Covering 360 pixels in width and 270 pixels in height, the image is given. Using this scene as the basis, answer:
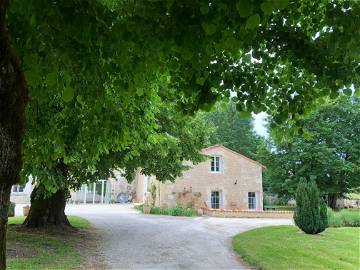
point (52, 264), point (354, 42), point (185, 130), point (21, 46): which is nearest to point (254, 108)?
point (354, 42)

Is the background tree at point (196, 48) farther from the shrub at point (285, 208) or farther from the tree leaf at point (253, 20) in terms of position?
the shrub at point (285, 208)

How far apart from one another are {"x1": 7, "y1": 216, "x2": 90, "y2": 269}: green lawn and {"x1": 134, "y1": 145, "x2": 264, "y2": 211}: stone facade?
16960mm

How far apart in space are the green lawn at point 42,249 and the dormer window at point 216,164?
1940cm

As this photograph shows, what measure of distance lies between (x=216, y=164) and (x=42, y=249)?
A: 24.3 meters

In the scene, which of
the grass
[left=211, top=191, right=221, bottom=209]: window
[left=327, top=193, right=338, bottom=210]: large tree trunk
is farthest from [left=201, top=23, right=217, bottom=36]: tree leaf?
[left=327, top=193, right=338, bottom=210]: large tree trunk

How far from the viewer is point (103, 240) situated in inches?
607

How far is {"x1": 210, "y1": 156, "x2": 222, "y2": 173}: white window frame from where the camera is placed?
35.1m

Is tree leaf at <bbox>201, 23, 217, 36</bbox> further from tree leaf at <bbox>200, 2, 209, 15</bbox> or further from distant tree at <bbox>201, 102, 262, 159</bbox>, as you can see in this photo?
distant tree at <bbox>201, 102, 262, 159</bbox>

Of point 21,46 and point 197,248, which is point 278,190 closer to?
point 197,248

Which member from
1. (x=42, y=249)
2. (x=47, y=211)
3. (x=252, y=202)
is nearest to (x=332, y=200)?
(x=252, y=202)

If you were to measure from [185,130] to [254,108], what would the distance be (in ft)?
32.2

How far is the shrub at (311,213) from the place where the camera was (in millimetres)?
17281

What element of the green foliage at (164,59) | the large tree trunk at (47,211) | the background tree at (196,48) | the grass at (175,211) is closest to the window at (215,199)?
the grass at (175,211)

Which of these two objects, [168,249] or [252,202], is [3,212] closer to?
[168,249]
